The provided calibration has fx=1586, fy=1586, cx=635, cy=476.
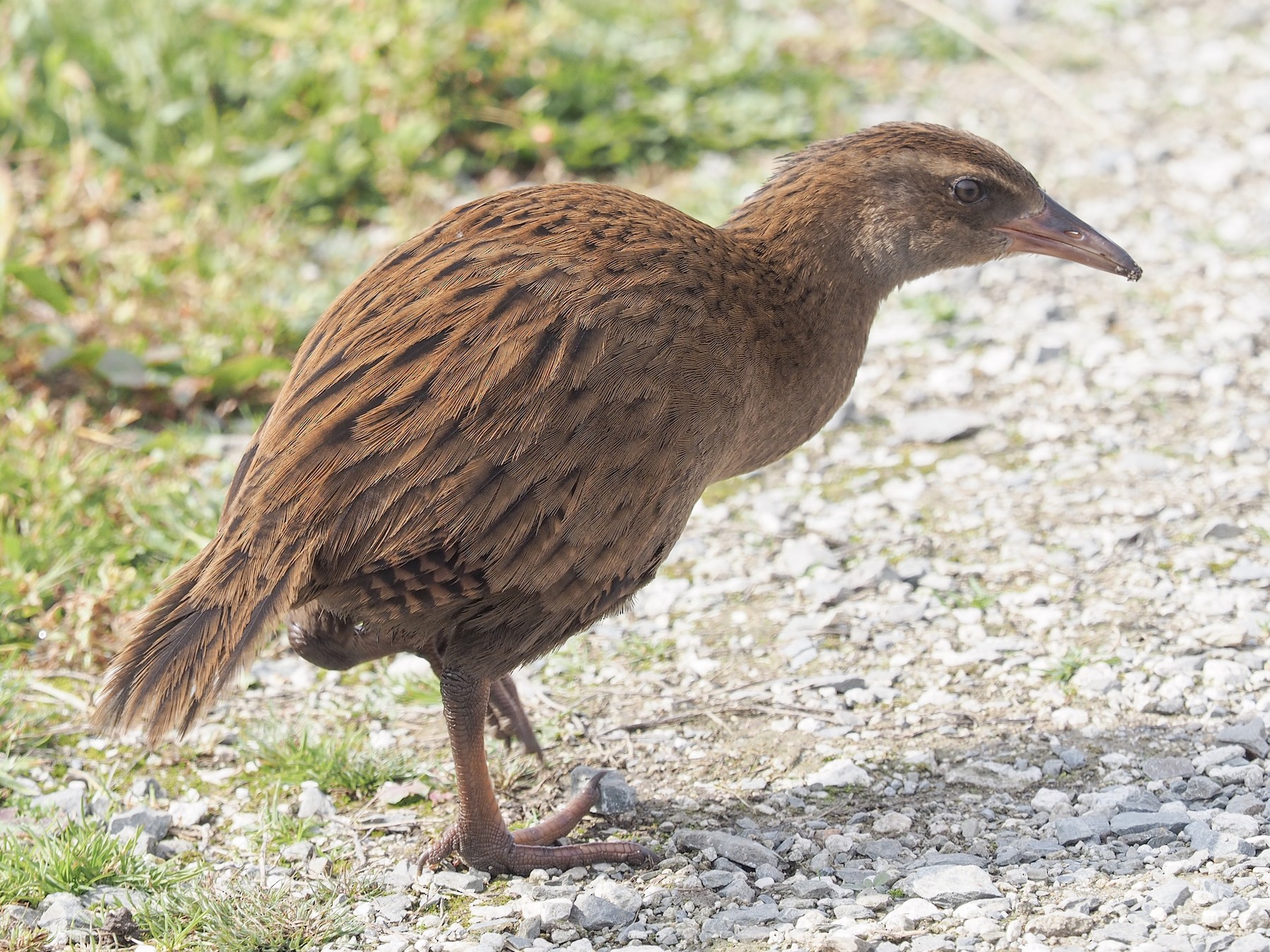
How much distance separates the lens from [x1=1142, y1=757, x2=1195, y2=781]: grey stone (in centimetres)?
358

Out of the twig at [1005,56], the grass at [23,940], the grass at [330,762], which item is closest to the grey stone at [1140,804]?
the grass at [330,762]

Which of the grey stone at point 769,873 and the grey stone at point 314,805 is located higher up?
the grey stone at point 314,805

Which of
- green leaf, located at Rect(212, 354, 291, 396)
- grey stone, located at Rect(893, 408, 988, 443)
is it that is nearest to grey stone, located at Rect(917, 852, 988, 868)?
grey stone, located at Rect(893, 408, 988, 443)

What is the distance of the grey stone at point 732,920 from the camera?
10.3 ft

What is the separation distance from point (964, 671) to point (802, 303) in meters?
1.08

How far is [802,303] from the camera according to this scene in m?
3.78

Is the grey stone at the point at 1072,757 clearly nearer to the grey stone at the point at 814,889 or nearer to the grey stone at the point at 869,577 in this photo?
the grey stone at the point at 814,889

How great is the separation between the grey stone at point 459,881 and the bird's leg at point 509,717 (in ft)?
1.60

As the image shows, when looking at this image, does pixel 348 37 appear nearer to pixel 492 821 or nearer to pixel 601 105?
pixel 601 105

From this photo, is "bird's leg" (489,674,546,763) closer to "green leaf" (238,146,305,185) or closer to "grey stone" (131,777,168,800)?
"grey stone" (131,777,168,800)

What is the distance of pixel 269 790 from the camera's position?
12.5 feet

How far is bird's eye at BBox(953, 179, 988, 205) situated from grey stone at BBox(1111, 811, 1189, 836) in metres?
1.53

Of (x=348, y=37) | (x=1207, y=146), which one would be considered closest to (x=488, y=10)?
(x=348, y=37)

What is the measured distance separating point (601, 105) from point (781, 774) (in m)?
3.88
